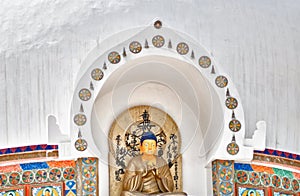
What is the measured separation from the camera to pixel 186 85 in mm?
13922

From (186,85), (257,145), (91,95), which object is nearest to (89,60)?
(91,95)

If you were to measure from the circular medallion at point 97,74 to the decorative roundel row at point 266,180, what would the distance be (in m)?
2.14

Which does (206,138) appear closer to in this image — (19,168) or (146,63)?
(146,63)

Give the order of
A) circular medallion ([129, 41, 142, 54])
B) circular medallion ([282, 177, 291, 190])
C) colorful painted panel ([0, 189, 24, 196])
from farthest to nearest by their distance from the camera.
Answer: circular medallion ([282, 177, 291, 190]) < colorful painted panel ([0, 189, 24, 196]) < circular medallion ([129, 41, 142, 54])

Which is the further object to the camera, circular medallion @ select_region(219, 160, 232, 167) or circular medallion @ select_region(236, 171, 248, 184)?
circular medallion @ select_region(236, 171, 248, 184)

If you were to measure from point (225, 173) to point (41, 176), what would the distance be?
88.3 inches

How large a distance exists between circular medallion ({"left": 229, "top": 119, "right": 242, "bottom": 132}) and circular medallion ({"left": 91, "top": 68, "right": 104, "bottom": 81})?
1.66 m

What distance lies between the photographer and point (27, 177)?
13461mm

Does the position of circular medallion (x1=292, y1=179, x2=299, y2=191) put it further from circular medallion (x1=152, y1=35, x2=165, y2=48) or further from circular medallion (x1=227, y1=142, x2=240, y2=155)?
circular medallion (x1=152, y1=35, x2=165, y2=48)

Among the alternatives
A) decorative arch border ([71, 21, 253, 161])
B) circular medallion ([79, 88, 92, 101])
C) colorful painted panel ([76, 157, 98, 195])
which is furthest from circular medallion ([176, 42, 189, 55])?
colorful painted panel ([76, 157, 98, 195])

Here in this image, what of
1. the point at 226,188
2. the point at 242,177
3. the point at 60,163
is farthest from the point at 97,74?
the point at 242,177

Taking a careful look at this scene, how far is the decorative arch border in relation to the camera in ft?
43.3

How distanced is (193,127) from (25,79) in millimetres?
2217

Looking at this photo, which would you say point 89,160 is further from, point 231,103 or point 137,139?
point 231,103
